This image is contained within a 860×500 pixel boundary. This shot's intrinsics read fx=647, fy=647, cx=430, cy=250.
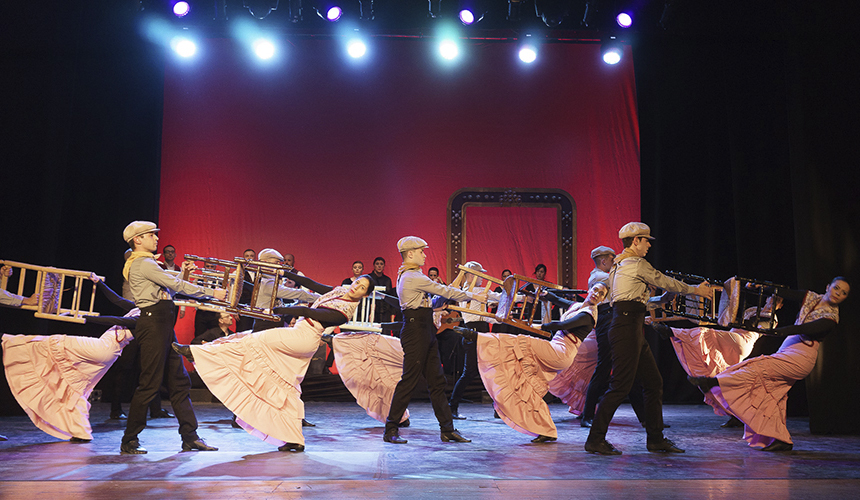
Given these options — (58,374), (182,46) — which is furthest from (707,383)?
(182,46)

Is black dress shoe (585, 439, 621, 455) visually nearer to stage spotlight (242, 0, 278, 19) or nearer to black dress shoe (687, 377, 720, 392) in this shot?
black dress shoe (687, 377, 720, 392)

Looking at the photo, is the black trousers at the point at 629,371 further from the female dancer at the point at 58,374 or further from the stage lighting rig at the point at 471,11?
the stage lighting rig at the point at 471,11

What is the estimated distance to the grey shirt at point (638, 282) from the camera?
5.50 metres

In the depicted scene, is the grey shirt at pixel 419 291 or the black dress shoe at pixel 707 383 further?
the grey shirt at pixel 419 291

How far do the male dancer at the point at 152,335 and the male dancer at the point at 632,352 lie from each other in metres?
3.33

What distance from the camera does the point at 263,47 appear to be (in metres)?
10.9

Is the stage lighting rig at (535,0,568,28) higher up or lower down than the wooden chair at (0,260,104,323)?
higher up

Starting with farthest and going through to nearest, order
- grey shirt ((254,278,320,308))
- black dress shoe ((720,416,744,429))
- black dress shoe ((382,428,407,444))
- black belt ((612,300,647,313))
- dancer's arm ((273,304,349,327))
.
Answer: black dress shoe ((720,416,744,429))
grey shirt ((254,278,320,308))
black dress shoe ((382,428,407,444))
dancer's arm ((273,304,349,327))
black belt ((612,300,647,313))

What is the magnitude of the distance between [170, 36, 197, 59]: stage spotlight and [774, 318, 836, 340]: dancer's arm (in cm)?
956

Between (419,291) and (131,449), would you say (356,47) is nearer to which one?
(419,291)

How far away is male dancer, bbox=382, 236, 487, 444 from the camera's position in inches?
236

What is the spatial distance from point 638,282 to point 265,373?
10.7ft

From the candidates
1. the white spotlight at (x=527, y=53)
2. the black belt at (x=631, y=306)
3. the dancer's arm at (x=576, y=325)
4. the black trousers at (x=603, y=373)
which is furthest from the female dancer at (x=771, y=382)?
the white spotlight at (x=527, y=53)

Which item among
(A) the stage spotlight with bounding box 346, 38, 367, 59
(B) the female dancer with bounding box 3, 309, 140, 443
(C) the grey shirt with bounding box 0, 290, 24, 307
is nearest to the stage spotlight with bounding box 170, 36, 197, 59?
(A) the stage spotlight with bounding box 346, 38, 367, 59
